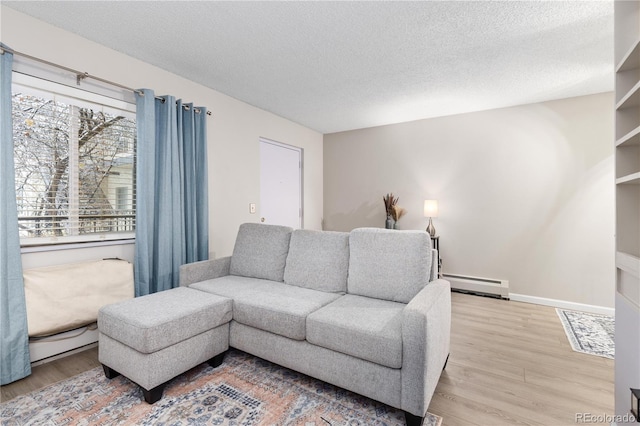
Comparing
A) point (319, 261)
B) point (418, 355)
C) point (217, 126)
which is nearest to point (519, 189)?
point (319, 261)

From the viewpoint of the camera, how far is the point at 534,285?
3.62m

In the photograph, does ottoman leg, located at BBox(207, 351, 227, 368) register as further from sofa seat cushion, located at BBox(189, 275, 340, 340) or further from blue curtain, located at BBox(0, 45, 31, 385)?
blue curtain, located at BBox(0, 45, 31, 385)

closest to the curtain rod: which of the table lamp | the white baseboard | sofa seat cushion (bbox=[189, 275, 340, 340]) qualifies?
sofa seat cushion (bbox=[189, 275, 340, 340])

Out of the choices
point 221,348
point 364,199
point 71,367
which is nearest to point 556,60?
point 364,199

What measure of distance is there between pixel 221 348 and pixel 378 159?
11.8 ft

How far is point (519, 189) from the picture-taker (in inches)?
145

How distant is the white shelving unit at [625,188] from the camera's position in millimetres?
1251

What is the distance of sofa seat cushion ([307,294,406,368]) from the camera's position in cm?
154

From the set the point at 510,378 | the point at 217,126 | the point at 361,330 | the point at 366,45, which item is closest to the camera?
the point at 361,330

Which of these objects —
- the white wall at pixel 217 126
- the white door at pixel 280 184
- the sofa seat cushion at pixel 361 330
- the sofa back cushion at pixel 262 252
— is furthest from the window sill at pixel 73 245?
the sofa seat cushion at pixel 361 330

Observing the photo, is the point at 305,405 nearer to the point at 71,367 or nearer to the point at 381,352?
the point at 381,352

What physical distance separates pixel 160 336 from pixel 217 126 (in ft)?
7.84

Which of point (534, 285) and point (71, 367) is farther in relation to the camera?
point (534, 285)

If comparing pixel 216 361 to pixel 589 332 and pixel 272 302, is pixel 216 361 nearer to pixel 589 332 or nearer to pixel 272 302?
pixel 272 302
